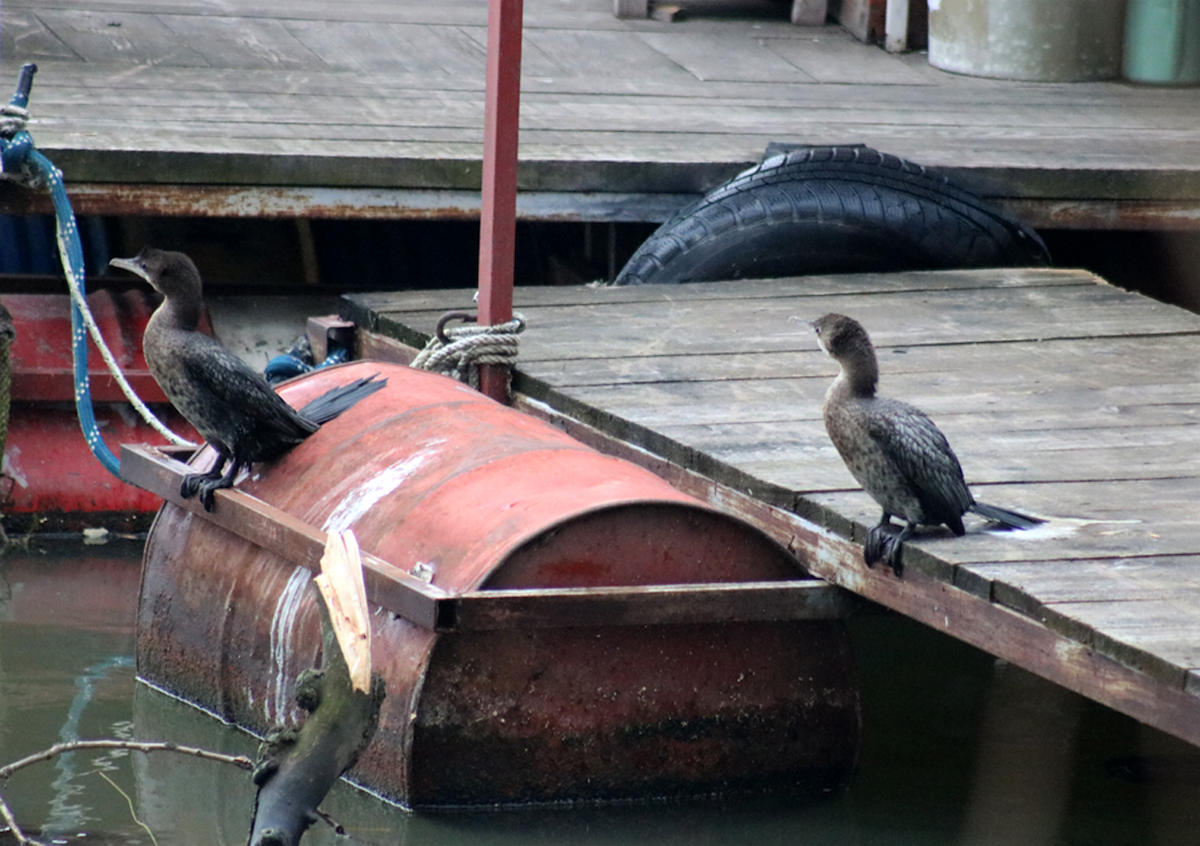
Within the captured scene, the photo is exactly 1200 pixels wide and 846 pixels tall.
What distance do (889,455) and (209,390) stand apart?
1.43 metres

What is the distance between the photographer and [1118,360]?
4.99 meters

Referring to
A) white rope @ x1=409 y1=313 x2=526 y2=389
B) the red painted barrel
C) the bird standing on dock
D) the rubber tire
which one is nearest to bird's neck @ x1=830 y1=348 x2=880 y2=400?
the bird standing on dock

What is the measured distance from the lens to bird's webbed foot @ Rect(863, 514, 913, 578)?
3572 mm

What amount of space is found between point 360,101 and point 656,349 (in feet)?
7.04

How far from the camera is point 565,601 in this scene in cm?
358

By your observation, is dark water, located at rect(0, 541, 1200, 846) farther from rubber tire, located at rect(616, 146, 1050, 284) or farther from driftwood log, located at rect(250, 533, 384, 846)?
rubber tire, located at rect(616, 146, 1050, 284)

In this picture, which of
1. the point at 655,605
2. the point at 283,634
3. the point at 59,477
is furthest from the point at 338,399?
the point at 59,477

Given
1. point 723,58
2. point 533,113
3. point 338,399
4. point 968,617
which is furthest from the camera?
point 723,58

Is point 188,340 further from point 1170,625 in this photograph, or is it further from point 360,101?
point 360,101

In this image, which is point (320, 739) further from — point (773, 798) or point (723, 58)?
point (723, 58)

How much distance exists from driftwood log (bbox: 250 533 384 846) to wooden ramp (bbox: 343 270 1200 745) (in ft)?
3.47

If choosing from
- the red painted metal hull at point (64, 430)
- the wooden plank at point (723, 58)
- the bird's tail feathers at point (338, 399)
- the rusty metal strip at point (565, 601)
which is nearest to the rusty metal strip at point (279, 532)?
the rusty metal strip at point (565, 601)

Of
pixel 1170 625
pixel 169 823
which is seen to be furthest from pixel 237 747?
pixel 1170 625

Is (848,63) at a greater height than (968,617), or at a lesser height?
greater
